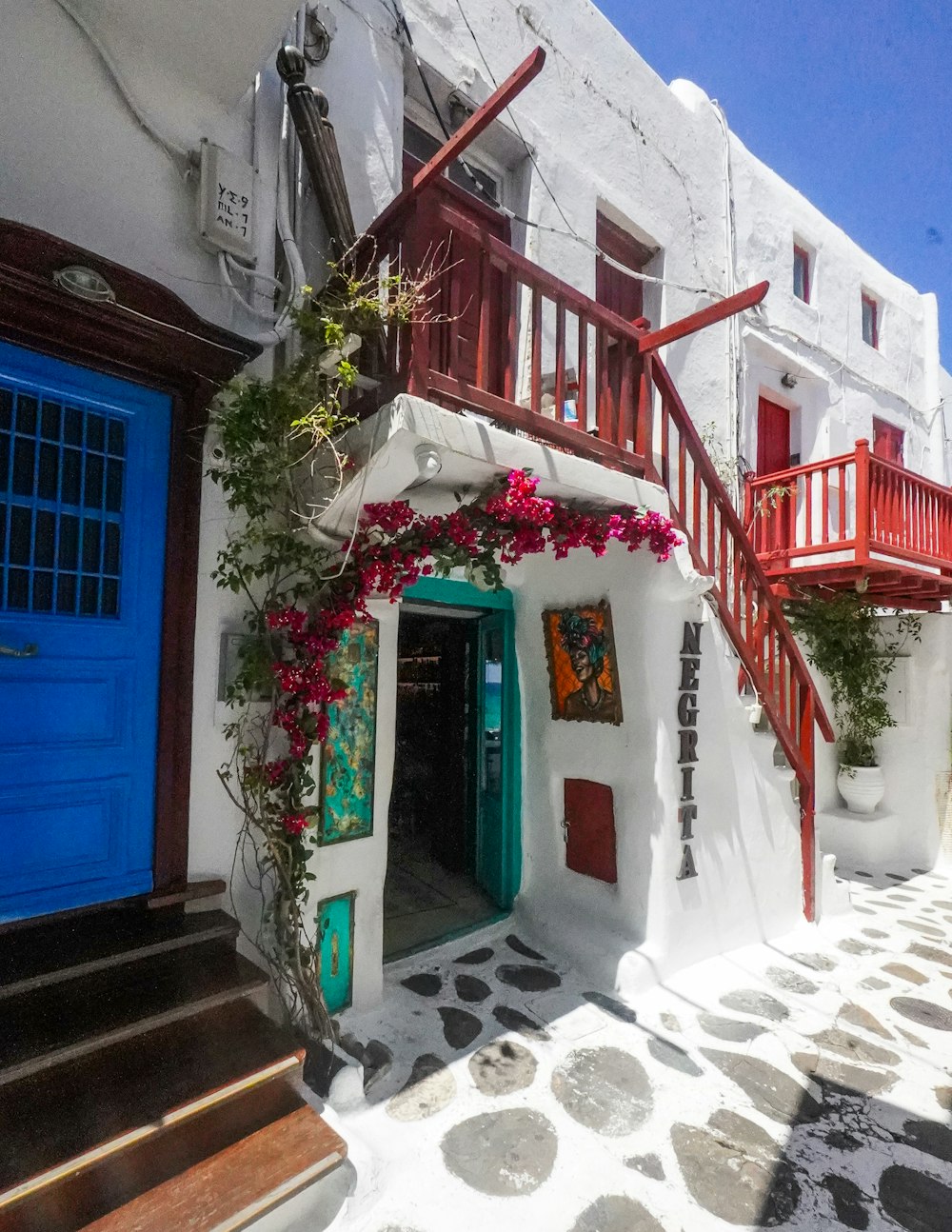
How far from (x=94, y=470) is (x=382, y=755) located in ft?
6.94

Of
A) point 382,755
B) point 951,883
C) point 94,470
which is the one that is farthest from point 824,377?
point 94,470

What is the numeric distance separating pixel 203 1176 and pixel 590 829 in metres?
2.99

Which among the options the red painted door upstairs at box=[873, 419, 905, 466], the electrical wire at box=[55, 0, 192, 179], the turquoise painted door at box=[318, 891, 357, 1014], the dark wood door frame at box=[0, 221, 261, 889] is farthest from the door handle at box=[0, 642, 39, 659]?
the red painted door upstairs at box=[873, 419, 905, 466]

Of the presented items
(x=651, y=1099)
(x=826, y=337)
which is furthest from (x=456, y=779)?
(x=826, y=337)

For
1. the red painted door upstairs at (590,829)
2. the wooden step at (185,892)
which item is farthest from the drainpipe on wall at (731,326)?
the wooden step at (185,892)

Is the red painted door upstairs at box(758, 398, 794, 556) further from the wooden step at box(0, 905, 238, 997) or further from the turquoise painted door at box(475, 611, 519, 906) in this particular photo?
the wooden step at box(0, 905, 238, 997)

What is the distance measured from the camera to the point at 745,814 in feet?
15.6

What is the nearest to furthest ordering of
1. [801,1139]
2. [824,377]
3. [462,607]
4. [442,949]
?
[801,1139], [442,949], [462,607], [824,377]

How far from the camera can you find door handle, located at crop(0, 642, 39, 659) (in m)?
2.59

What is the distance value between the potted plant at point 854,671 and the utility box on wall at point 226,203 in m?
6.94

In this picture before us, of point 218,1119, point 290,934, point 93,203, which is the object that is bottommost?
point 218,1119

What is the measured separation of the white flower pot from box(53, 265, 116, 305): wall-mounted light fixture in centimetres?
886

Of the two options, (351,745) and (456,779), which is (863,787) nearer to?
(456,779)

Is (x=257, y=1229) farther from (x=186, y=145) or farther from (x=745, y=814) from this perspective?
(x=186, y=145)
